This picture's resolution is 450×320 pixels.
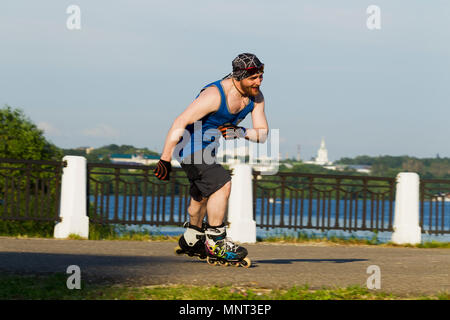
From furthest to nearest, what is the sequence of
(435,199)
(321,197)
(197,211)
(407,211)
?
(435,199) → (321,197) → (407,211) → (197,211)

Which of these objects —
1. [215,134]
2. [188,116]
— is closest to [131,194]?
[215,134]

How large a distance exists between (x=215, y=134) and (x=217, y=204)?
25.4 inches

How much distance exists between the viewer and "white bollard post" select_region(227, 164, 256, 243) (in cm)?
1216

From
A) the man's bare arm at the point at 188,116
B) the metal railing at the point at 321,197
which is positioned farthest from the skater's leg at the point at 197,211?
the metal railing at the point at 321,197

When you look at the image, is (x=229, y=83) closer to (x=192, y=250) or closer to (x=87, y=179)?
(x=192, y=250)

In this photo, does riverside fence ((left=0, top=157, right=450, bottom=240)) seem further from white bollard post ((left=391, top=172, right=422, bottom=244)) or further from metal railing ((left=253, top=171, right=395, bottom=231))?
white bollard post ((left=391, top=172, right=422, bottom=244))

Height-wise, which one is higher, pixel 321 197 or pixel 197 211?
pixel 197 211

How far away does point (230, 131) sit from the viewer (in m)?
6.19

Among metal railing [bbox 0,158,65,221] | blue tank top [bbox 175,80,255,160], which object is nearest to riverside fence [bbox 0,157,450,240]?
metal railing [bbox 0,158,65,221]

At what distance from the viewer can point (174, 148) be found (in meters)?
6.15

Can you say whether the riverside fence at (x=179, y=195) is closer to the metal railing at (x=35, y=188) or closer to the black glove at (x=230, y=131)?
the metal railing at (x=35, y=188)

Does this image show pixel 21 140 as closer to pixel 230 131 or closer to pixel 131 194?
pixel 131 194

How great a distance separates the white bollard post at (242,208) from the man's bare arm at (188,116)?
6193 millimetres
